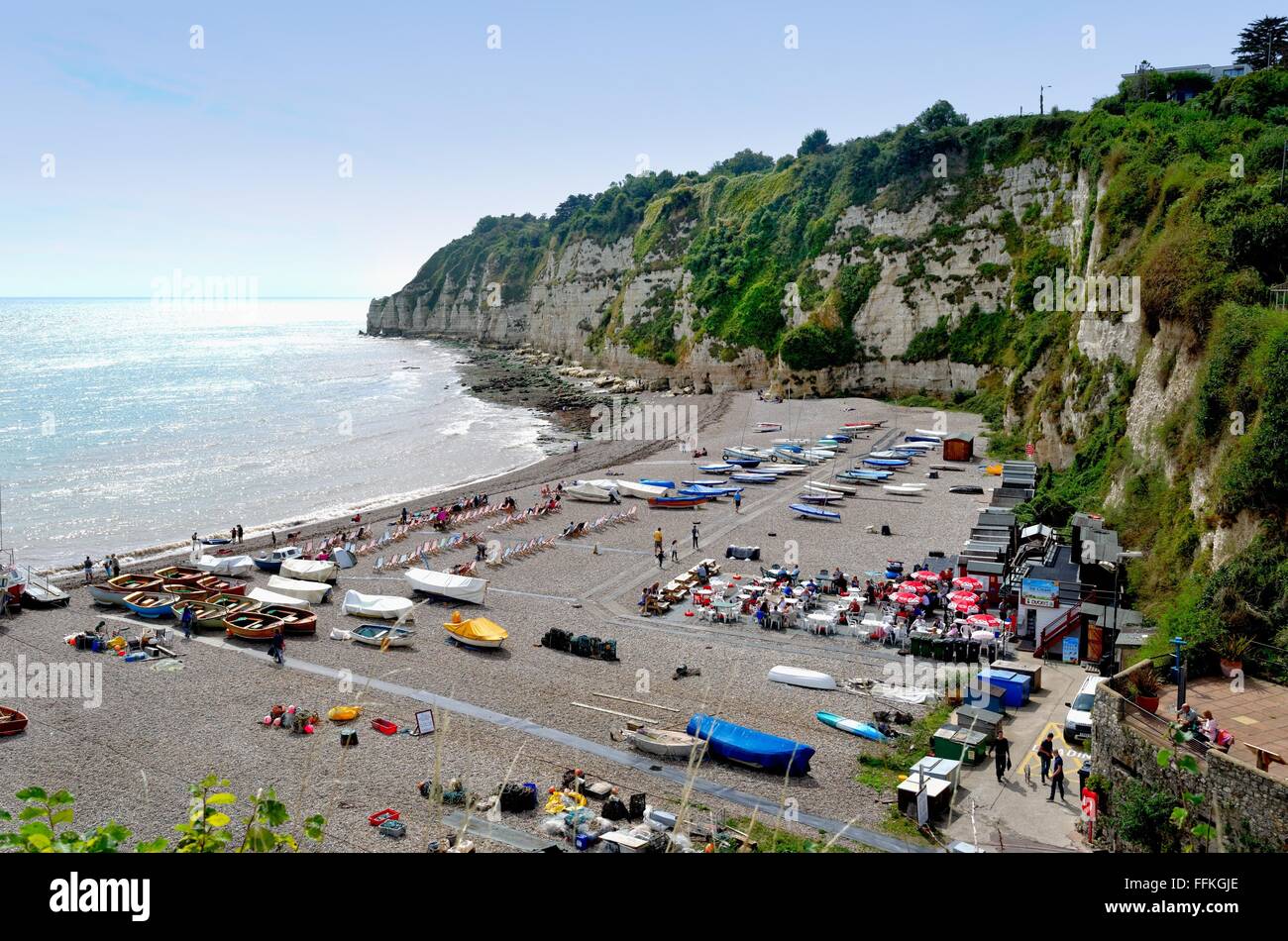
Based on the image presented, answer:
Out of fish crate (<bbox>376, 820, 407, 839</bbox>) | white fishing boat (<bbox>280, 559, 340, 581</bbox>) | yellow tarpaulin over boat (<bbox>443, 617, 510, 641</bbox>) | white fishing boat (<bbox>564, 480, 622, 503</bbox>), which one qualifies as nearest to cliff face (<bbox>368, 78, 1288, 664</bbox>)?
fish crate (<bbox>376, 820, 407, 839</bbox>)

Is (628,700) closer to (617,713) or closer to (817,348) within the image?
(617,713)

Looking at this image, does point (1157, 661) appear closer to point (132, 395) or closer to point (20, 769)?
point (20, 769)

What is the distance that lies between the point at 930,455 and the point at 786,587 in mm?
25902

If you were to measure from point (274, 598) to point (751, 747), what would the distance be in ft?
58.8

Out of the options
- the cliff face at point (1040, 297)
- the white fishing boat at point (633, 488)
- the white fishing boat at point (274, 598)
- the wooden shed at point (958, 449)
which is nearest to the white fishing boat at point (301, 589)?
the white fishing boat at point (274, 598)

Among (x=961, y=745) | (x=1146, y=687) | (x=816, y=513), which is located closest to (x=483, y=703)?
(x=961, y=745)

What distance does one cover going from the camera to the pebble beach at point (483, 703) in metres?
17.1

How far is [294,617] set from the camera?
27.2m

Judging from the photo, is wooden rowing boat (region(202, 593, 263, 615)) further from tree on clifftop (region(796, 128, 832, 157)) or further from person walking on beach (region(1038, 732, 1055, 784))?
tree on clifftop (region(796, 128, 832, 157))

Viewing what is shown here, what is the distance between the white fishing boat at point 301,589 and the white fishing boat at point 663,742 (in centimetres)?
1488

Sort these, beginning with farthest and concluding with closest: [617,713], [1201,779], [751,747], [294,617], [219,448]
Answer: [219,448]
[294,617]
[617,713]
[751,747]
[1201,779]

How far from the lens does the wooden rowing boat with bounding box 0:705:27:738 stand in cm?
2052

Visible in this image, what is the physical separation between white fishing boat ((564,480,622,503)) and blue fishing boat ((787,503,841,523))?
8.53m

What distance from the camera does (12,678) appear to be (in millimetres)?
24031
